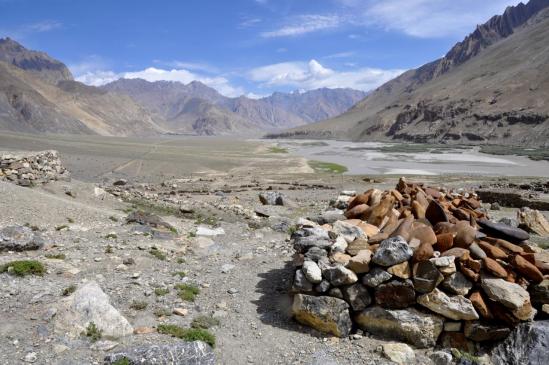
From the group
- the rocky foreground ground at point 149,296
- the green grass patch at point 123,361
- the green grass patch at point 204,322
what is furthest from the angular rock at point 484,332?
the green grass patch at point 123,361

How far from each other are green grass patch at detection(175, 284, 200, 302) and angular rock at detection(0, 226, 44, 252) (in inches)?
197

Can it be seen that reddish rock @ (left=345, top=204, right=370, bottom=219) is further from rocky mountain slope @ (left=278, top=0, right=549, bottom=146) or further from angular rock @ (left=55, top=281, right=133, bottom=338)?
rocky mountain slope @ (left=278, top=0, right=549, bottom=146)

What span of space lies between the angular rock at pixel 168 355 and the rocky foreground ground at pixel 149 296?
19 mm

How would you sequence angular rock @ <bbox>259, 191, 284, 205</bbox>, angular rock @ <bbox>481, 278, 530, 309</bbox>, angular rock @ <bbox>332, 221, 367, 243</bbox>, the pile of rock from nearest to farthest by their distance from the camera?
angular rock @ <bbox>481, 278, 530, 309</bbox> → angular rock @ <bbox>332, 221, 367, 243</bbox> → the pile of rock → angular rock @ <bbox>259, 191, 284, 205</bbox>

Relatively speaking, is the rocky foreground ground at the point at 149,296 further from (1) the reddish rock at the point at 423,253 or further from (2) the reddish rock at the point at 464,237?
(2) the reddish rock at the point at 464,237

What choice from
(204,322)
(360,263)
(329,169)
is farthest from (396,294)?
(329,169)

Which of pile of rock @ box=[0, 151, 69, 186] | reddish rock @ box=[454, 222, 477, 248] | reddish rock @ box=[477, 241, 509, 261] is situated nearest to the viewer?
reddish rock @ box=[477, 241, 509, 261]

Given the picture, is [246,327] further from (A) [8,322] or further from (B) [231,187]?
(B) [231,187]

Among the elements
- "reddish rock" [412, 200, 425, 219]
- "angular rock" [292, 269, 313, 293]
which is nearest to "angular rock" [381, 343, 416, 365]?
"angular rock" [292, 269, 313, 293]

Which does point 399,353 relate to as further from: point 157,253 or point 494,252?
point 157,253

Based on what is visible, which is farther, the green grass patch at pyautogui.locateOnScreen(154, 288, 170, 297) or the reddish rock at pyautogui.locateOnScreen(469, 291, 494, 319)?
the green grass patch at pyautogui.locateOnScreen(154, 288, 170, 297)

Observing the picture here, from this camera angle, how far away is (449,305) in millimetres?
8805

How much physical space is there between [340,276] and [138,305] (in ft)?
14.1

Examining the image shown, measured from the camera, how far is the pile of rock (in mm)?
21011
